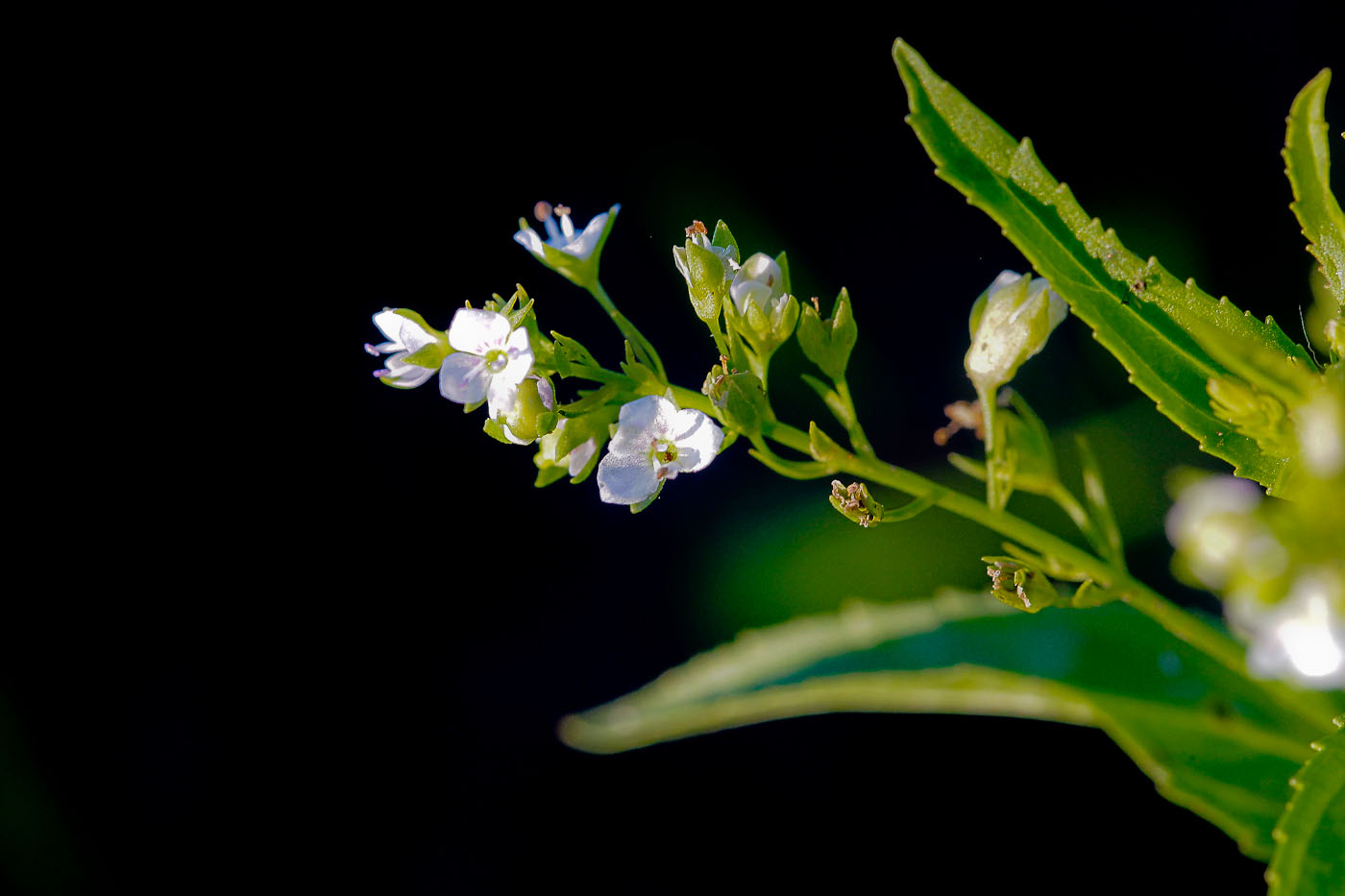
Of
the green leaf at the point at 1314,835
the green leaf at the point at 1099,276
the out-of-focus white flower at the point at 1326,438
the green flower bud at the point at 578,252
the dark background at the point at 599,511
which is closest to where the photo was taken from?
the out-of-focus white flower at the point at 1326,438

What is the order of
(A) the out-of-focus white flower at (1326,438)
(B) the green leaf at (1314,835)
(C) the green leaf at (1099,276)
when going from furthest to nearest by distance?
(C) the green leaf at (1099,276) → (B) the green leaf at (1314,835) → (A) the out-of-focus white flower at (1326,438)

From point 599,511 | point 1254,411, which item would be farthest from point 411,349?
point 599,511

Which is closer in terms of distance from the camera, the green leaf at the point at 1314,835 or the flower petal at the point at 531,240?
the green leaf at the point at 1314,835

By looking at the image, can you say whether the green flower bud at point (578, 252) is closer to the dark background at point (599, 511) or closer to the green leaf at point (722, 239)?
the green leaf at point (722, 239)

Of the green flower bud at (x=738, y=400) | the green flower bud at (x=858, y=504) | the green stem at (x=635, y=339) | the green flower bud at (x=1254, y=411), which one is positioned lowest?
the green flower bud at (x=1254, y=411)

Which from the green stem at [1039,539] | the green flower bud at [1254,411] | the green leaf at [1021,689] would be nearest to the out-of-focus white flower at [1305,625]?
the green flower bud at [1254,411]

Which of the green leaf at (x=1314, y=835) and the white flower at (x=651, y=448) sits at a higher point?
the white flower at (x=651, y=448)

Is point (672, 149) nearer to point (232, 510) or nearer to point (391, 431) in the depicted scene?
point (391, 431)
